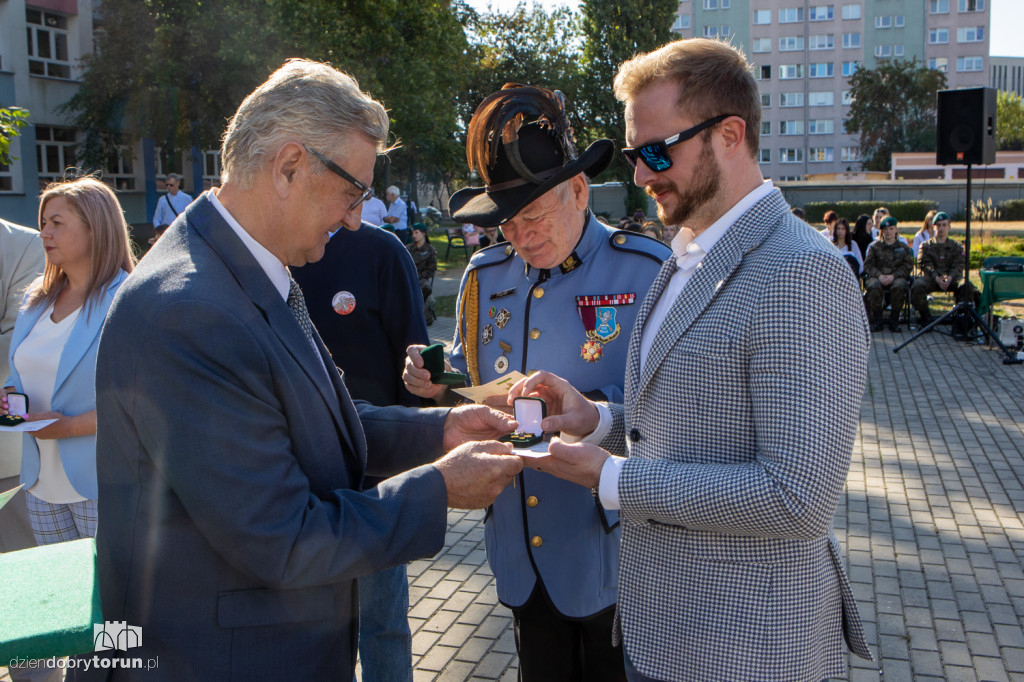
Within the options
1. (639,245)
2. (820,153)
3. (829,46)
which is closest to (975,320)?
(639,245)

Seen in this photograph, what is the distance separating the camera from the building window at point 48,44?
27103 millimetres

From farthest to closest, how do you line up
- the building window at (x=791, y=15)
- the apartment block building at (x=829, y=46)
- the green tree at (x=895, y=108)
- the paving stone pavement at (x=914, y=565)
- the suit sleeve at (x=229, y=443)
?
the building window at (x=791, y=15), the apartment block building at (x=829, y=46), the green tree at (x=895, y=108), the paving stone pavement at (x=914, y=565), the suit sleeve at (x=229, y=443)

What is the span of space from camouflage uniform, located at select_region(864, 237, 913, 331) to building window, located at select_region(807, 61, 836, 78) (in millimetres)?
75927

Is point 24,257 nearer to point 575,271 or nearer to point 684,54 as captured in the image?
point 575,271

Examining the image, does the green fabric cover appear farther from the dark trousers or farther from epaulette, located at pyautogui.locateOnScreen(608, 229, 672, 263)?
epaulette, located at pyautogui.locateOnScreen(608, 229, 672, 263)

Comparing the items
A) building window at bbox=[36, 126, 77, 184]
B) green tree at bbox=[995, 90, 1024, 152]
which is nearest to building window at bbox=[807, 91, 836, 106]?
green tree at bbox=[995, 90, 1024, 152]

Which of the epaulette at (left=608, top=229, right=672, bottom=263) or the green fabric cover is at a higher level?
the epaulette at (left=608, top=229, right=672, bottom=263)

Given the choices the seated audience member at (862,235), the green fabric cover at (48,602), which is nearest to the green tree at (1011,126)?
the seated audience member at (862,235)

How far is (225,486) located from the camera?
63.1 inches

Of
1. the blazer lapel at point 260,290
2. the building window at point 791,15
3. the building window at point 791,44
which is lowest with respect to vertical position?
the blazer lapel at point 260,290

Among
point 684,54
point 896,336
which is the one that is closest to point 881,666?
point 684,54

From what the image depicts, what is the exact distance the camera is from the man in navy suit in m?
1.62

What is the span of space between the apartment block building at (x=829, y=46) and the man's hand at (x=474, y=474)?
85.2m

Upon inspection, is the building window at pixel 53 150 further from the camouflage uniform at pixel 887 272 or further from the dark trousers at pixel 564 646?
the dark trousers at pixel 564 646
